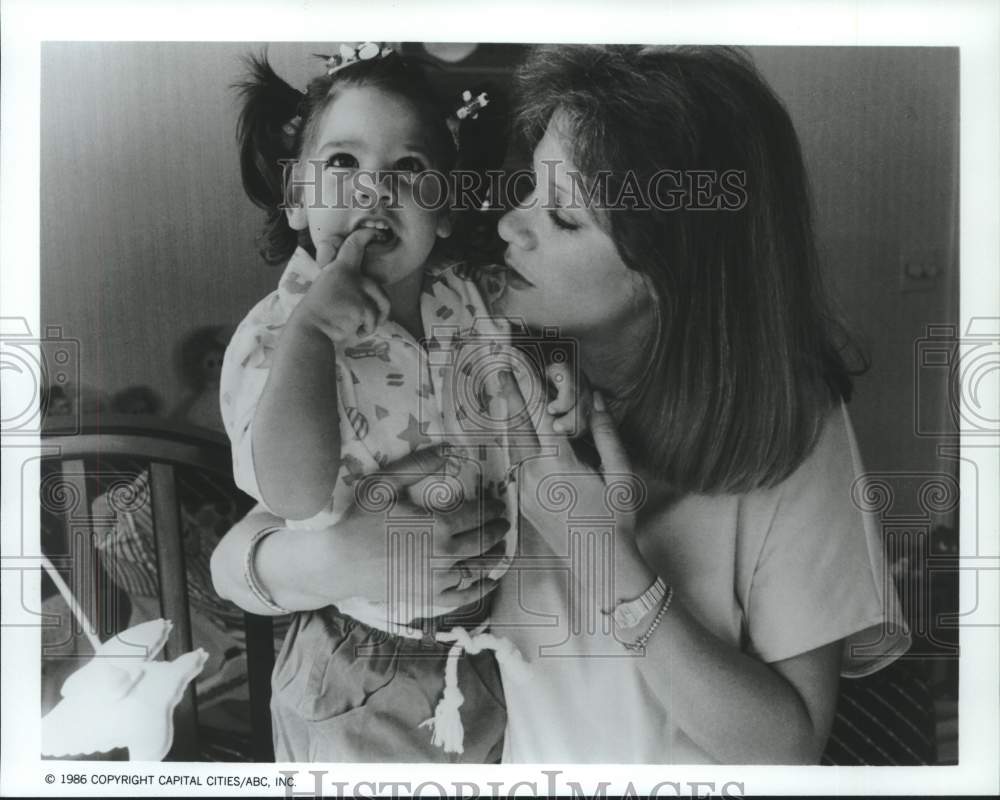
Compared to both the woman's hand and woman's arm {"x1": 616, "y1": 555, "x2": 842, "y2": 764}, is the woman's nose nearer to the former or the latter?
the woman's hand

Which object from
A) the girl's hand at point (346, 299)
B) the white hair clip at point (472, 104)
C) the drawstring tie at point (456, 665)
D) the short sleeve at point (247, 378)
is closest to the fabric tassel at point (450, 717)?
the drawstring tie at point (456, 665)

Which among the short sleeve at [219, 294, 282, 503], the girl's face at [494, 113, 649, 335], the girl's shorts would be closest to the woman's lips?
the girl's face at [494, 113, 649, 335]

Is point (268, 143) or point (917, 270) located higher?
point (268, 143)

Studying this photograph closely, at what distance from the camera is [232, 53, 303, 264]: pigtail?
172 centimetres

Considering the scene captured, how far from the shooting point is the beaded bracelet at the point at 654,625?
5.55 ft

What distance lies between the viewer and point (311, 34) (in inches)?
68.1

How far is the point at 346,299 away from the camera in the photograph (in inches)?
66.4

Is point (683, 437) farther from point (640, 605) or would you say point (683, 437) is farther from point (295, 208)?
point (295, 208)

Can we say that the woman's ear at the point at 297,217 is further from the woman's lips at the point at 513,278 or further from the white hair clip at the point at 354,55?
the woman's lips at the point at 513,278

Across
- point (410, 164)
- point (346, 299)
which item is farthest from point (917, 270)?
point (346, 299)

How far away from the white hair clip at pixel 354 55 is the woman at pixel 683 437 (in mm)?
291

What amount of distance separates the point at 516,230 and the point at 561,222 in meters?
0.09

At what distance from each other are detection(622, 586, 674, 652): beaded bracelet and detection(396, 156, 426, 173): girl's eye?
96cm

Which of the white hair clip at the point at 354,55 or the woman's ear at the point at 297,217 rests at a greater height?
the white hair clip at the point at 354,55
